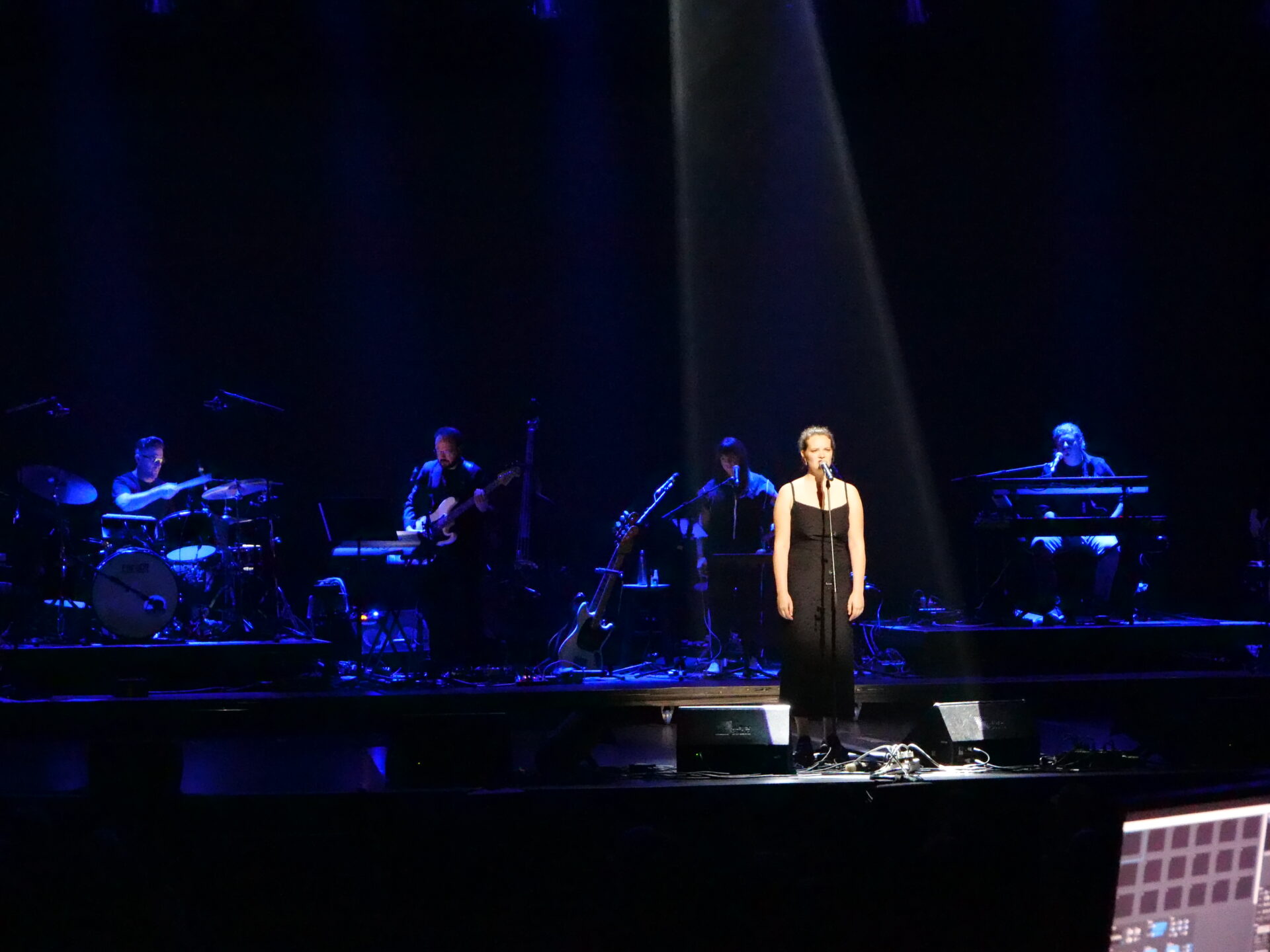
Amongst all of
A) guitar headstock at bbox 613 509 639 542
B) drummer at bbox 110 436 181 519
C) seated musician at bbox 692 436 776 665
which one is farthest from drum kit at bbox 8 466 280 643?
seated musician at bbox 692 436 776 665

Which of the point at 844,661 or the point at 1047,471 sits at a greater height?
the point at 1047,471

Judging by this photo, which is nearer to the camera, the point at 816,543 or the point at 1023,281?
the point at 816,543

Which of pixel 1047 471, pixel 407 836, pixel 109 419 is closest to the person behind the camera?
pixel 407 836

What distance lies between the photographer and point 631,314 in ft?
34.6

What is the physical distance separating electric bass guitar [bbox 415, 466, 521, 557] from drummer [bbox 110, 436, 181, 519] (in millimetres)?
2207

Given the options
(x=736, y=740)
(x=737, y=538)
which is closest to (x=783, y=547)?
(x=736, y=740)

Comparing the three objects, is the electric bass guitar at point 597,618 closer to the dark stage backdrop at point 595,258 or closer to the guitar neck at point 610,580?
the guitar neck at point 610,580

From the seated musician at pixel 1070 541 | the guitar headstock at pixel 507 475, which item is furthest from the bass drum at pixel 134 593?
the seated musician at pixel 1070 541

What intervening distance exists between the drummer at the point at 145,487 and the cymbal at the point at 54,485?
41 cm

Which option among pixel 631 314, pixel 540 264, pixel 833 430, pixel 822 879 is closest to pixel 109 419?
pixel 540 264

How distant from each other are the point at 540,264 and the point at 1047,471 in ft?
15.8

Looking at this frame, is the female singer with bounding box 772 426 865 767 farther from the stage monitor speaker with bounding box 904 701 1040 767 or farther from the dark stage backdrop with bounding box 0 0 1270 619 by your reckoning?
the dark stage backdrop with bounding box 0 0 1270 619

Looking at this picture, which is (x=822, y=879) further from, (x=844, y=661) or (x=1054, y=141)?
(x=1054, y=141)

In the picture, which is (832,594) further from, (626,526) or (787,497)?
(626,526)
